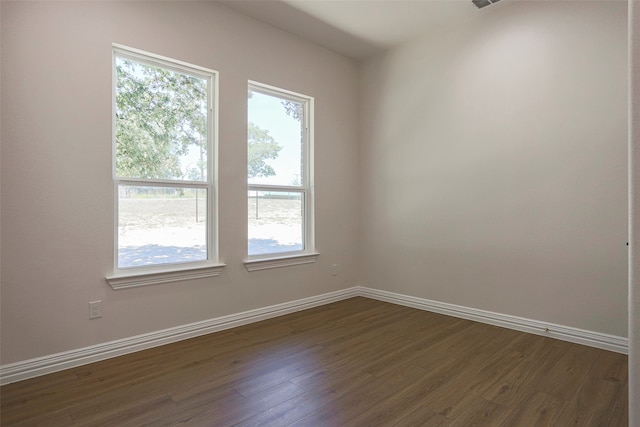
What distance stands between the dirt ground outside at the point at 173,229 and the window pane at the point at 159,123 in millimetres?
250

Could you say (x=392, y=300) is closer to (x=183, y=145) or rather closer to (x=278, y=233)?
(x=278, y=233)

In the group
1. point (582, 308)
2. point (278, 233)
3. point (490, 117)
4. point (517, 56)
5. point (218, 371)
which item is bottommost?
point (218, 371)

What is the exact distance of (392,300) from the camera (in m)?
4.28

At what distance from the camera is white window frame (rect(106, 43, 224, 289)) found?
2768 millimetres

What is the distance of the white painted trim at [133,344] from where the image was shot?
2344mm

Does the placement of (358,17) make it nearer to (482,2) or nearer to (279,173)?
(482,2)

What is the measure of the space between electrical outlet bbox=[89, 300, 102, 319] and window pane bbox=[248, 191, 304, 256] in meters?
1.38

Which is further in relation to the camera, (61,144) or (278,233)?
(278,233)

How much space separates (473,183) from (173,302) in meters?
3.07

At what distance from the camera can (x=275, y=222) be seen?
3877mm

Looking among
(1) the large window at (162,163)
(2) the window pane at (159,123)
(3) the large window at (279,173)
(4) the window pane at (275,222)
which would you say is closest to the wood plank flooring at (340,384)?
(1) the large window at (162,163)

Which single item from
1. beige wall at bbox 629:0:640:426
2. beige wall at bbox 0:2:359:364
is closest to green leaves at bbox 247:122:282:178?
beige wall at bbox 0:2:359:364

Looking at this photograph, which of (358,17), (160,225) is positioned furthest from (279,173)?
(358,17)

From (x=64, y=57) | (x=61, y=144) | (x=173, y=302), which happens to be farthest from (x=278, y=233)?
(x=64, y=57)
